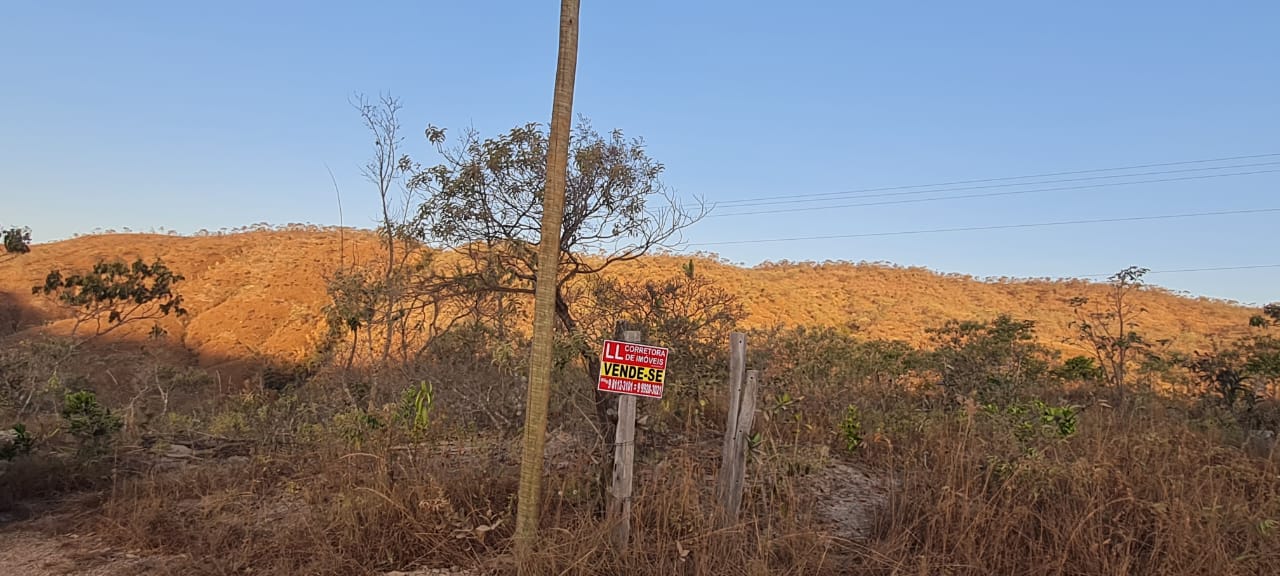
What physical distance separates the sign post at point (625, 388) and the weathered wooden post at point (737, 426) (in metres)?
0.57

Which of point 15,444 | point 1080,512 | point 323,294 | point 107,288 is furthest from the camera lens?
point 323,294

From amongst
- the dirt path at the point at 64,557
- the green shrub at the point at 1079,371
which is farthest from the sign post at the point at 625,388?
the green shrub at the point at 1079,371

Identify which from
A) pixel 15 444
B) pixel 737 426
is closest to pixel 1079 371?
pixel 737 426

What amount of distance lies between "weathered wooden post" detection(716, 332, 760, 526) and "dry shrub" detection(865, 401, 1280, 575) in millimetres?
880

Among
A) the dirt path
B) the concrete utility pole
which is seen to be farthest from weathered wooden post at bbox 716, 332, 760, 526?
the dirt path

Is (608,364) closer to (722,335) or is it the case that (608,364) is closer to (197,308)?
(722,335)

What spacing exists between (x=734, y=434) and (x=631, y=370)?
0.89 m

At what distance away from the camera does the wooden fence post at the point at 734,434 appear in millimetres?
4559

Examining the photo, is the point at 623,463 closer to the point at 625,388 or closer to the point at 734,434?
the point at 625,388

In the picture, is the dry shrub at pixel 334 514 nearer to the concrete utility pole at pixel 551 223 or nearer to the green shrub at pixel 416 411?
the green shrub at pixel 416 411

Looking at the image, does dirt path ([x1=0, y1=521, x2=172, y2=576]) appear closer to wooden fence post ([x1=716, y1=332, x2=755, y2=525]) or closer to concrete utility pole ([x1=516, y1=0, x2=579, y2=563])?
concrete utility pole ([x1=516, y1=0, x2=579, y2=563])

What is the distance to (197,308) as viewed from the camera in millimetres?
26656

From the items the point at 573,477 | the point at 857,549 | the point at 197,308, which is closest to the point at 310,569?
the point at 573,477

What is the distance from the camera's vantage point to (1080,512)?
4.43 meters
